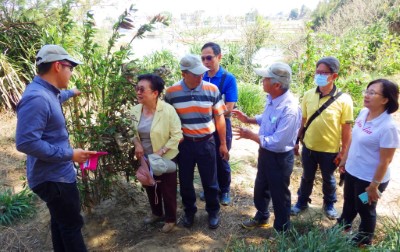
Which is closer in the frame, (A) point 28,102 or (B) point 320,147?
(A) point 28,102

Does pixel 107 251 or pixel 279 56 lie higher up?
pixel 279 56

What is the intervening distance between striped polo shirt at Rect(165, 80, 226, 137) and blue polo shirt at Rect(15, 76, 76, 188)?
1.01 meters

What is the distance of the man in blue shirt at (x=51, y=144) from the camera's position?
1945 millimetres

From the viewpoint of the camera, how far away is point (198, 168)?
3035 millimetres

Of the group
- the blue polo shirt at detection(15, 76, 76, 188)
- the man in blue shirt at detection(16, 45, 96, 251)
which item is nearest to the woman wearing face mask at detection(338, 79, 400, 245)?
the man in blue shirt at detection(16, 45, 96, 251)

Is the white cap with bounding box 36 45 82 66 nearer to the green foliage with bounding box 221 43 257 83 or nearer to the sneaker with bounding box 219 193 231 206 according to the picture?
the sneaker with bounding box 219 193 231 206

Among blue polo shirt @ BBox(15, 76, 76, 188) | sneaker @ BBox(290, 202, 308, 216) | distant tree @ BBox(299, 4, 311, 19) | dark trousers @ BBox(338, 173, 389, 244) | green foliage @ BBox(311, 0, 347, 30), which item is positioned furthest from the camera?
distant tree @ BBox(299, 4, 311, 19)

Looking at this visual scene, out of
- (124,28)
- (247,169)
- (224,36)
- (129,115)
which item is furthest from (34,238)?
(224,36)

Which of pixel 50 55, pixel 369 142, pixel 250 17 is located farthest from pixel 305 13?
pixel 50 55

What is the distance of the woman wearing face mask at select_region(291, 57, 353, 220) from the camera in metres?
3.01

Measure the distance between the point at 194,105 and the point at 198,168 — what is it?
A: 2.06ft

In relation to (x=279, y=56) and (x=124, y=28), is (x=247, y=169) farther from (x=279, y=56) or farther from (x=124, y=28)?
(x=279, y=56)

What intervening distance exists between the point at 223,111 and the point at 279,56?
10517mm

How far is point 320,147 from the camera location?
3.14 metres
